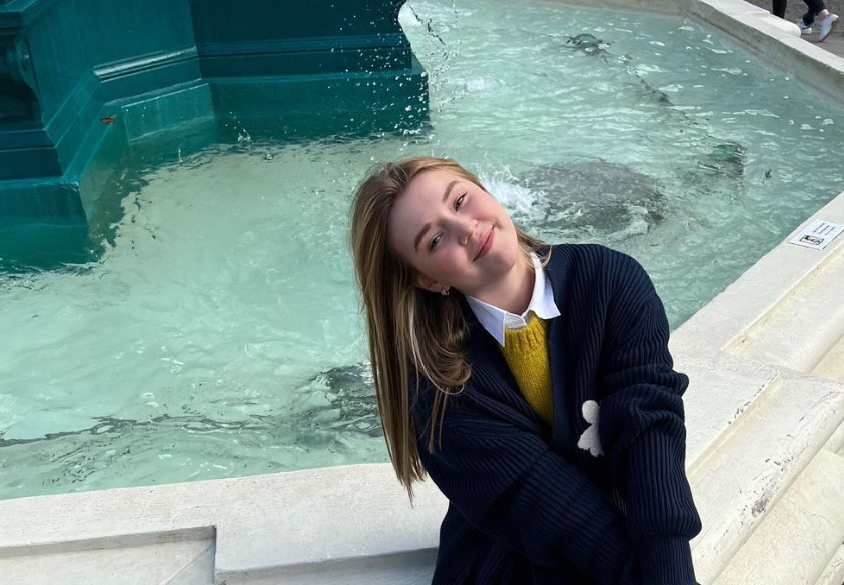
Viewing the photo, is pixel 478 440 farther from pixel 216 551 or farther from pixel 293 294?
pixel 293 294

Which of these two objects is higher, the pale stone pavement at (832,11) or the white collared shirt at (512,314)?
the white collared shirt at (512,314)

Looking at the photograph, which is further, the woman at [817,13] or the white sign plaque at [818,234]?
the woman at [817,13]

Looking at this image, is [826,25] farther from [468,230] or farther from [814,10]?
[468,230]

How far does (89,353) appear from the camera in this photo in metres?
3.09

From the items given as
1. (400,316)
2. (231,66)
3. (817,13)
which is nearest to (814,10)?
(817,13)

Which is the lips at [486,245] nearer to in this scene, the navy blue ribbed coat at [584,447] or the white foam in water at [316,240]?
the navy blue ribbed coat at [584,447]

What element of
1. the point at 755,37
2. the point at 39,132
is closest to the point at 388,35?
the point at 39,132

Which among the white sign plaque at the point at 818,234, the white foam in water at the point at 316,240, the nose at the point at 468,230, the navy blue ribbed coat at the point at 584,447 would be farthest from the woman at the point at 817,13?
the nose at the point at 468,230

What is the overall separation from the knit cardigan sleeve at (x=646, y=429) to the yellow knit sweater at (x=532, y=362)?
0.10 metres

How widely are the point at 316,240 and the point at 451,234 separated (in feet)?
7.92

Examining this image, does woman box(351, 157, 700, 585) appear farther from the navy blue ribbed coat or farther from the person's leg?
the person's leg

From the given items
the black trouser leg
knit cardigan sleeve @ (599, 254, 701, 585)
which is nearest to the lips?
knit cardigan sleeve @ (599, 254, 701, 585)

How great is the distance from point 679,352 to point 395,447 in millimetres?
1114

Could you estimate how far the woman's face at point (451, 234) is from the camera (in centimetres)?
146
